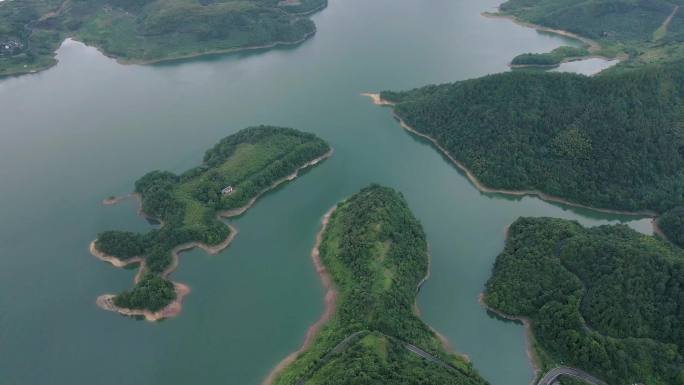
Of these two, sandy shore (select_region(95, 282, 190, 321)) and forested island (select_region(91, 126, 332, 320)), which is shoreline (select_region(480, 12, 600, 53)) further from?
sandy shore (select_region(95, 282, 190, 321))

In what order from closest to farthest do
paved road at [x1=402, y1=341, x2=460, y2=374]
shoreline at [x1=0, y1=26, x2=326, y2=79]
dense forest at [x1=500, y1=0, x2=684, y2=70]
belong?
1. paved road at [x1=402, y1=341, x2=460, y2=374]
2. shoreline at [x1=0, y1=26, x2=326, y2=79]
3. dense forest at [x1=500, y1=0, x2=684, y2=70]

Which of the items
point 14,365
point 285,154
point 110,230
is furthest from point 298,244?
point 14,365

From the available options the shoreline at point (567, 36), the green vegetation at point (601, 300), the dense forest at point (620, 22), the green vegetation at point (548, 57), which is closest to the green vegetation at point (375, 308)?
the green vegetation at point (601, 300)

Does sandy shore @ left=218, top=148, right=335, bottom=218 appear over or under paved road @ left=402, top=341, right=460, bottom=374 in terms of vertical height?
over

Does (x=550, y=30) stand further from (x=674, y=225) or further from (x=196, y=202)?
(x=196, y=202)

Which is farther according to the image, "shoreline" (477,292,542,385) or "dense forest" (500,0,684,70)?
"dense forest" (500,0,684,70)

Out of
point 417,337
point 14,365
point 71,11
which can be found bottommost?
point 14,365

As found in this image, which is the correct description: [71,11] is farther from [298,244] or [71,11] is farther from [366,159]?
[298,244]

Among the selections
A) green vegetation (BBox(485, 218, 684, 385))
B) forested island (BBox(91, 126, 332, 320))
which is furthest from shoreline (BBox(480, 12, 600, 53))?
forested island (BBox(91, 126, 332, 320))
